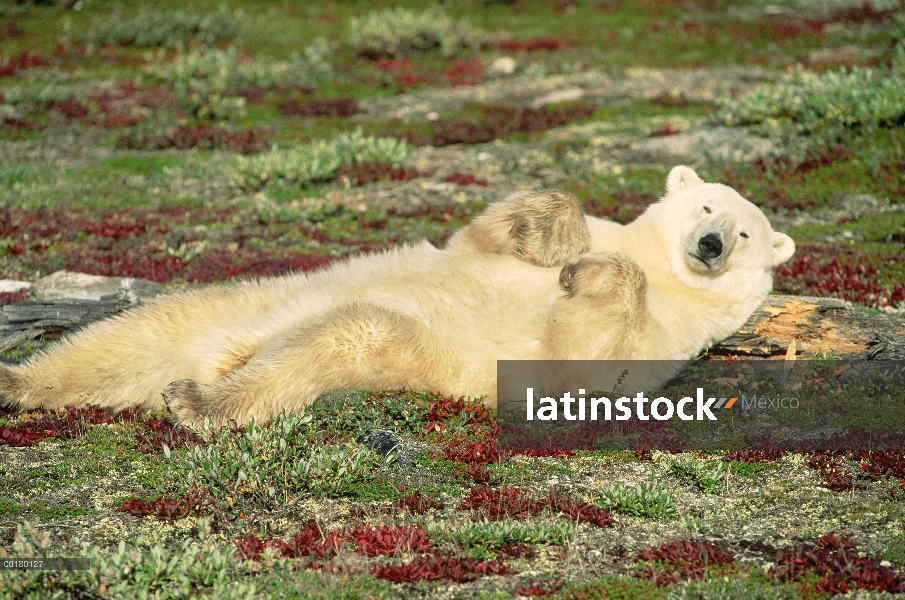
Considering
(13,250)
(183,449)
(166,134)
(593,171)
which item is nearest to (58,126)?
(166,134)

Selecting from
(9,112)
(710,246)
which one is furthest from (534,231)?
(9,112)

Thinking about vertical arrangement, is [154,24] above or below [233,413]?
above

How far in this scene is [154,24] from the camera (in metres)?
28.2

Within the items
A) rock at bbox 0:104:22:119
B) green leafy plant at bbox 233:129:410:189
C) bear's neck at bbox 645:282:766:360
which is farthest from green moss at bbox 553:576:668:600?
rock at bbox 0:104:22:119

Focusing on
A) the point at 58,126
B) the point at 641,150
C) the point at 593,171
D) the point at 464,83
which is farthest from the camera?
the point at 464,83

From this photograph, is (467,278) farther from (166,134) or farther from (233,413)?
(166,134)

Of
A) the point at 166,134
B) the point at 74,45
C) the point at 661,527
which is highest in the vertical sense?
the point at 74,45

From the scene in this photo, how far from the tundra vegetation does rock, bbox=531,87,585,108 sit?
106mm

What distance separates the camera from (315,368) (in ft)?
20.3

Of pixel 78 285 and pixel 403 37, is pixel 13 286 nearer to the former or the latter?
pixel 78 285

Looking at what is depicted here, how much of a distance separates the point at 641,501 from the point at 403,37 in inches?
953

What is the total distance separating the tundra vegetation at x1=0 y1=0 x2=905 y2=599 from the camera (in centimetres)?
466

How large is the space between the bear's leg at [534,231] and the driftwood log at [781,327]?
5.75 feet

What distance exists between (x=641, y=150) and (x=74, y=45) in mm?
19334
